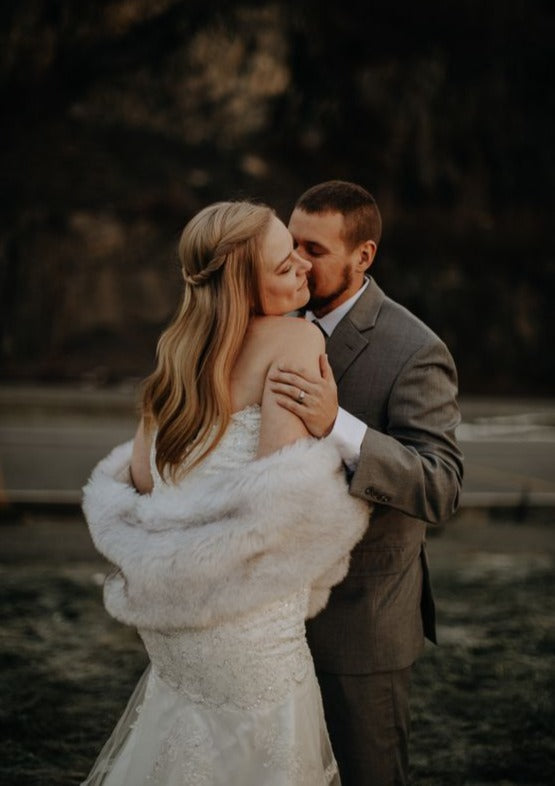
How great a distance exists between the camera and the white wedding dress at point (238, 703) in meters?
2.29

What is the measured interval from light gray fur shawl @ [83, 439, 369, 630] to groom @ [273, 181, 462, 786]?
0.27 meters

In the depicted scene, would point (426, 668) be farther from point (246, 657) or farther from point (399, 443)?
point (246, 657)

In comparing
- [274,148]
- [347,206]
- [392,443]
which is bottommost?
[392,443]

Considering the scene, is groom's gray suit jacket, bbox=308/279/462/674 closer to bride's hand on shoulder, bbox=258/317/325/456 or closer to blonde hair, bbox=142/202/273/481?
bride's hand on shoulder, bbox=258/317/325/456

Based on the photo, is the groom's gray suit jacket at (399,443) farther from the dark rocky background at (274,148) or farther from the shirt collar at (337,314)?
the dark rocky background at (274,148)

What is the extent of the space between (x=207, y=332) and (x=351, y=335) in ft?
1.88

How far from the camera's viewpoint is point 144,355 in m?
18.5

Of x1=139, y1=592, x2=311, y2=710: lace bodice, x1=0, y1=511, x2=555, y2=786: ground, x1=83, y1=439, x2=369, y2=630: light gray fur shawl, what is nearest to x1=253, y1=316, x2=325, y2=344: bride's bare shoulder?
x1=83, y1=439, x2=369, y2=630: light gray fur shawl

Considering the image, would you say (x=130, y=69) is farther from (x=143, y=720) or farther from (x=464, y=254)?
(x=143, y=720)

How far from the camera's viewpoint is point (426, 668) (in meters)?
4.83

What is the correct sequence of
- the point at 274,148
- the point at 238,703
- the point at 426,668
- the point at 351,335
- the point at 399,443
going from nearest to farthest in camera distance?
the point at 238,703
the point at 399,443
the point at 351,335
the point at 426,668
the point at 274,148

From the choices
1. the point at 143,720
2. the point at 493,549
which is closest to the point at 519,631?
the point at 493,549

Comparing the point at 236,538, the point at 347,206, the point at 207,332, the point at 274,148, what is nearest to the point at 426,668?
the point at 347,206

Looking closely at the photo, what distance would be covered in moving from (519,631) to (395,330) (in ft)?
10.3
